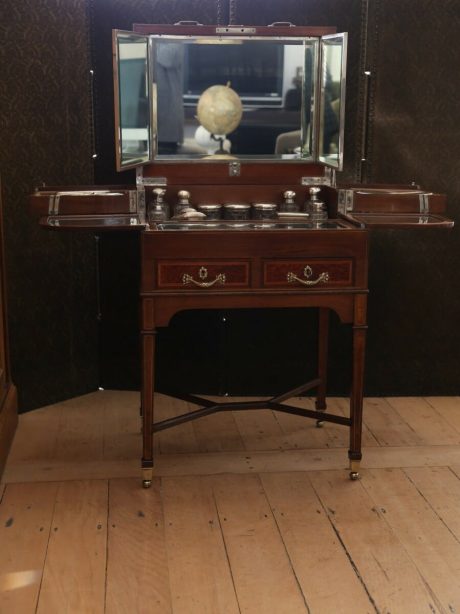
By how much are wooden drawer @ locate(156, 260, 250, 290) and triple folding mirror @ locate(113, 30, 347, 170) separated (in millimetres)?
519

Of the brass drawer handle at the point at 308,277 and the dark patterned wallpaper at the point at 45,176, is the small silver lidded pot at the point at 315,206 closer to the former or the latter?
the brass drawer handle at the point at 308,277

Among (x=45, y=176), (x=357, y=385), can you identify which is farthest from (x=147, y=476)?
(x=45, y=176)

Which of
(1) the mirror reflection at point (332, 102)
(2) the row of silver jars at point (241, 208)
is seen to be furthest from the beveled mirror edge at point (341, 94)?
(2) the row of silver jars at point (241, 208)

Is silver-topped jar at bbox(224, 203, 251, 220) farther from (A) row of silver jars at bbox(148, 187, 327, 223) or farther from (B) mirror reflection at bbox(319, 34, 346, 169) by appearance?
(B) mirror reflection at bbox(319, 34, 346, 169)

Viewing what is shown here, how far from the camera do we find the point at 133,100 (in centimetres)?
339

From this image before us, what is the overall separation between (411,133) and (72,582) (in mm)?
2376

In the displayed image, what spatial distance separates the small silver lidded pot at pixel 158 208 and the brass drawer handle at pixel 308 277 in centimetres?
53

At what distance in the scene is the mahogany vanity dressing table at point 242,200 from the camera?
314 cm

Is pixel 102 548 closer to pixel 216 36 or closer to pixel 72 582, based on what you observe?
pixel 72 582

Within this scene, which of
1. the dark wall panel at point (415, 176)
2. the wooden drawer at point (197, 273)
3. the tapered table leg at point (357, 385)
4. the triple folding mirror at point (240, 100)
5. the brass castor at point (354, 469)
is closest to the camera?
the wooden drawer at point (197, 273)

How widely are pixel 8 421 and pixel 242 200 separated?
124cm

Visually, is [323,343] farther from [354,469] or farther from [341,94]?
[341,94]

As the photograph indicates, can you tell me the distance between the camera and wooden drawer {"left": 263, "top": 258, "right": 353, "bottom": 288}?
10.4ft

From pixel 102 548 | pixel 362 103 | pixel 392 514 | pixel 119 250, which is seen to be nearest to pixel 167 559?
pixel 102 548
